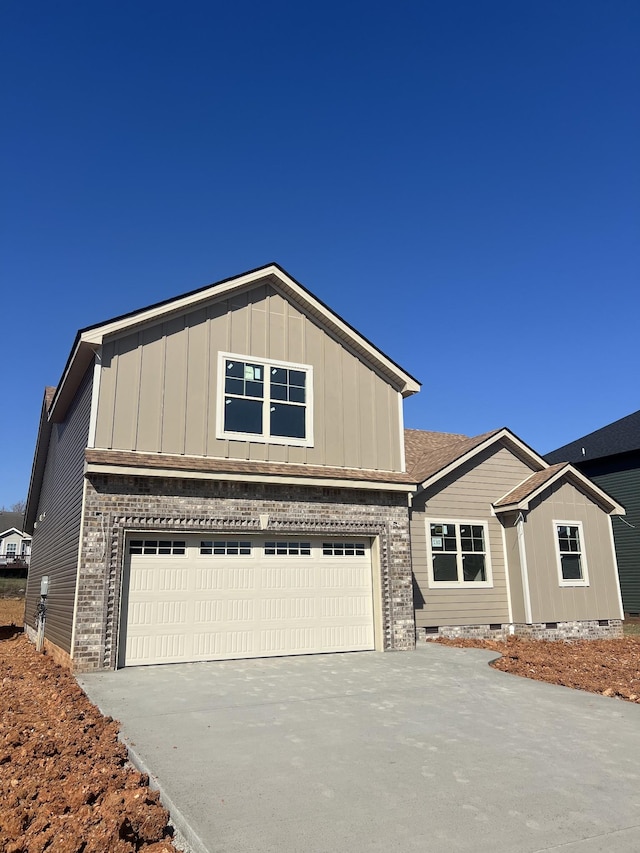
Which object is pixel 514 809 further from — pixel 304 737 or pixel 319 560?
pixel 319 560

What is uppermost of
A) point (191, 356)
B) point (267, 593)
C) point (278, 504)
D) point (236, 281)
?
point (236, 281)

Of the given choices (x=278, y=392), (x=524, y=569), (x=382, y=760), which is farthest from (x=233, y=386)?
(x=524, y=569)

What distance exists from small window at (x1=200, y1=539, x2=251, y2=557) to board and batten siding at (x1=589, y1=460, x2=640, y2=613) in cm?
1731

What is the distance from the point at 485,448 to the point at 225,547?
25.5ft

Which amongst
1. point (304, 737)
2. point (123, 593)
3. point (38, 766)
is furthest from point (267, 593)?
point (38, 766)

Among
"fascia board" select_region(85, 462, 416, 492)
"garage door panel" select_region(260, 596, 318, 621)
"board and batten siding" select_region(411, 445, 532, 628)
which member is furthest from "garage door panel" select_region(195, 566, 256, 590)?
"board and batten siding" select_region(411, 445, 532, 628)

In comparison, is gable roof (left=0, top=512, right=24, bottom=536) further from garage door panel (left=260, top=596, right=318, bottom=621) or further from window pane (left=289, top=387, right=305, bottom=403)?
garage door panel (left=260, top=596, right=318, bottom=621)

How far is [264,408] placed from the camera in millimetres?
12797

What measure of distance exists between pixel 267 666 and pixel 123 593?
111 inches

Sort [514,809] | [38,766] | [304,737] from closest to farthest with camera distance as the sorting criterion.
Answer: [514,809]
[38,766]
[304,737]

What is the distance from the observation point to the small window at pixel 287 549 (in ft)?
40.1

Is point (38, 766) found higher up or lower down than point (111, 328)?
lower down

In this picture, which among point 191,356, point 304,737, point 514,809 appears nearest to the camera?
point 514,809

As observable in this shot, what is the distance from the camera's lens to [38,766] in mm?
5426
